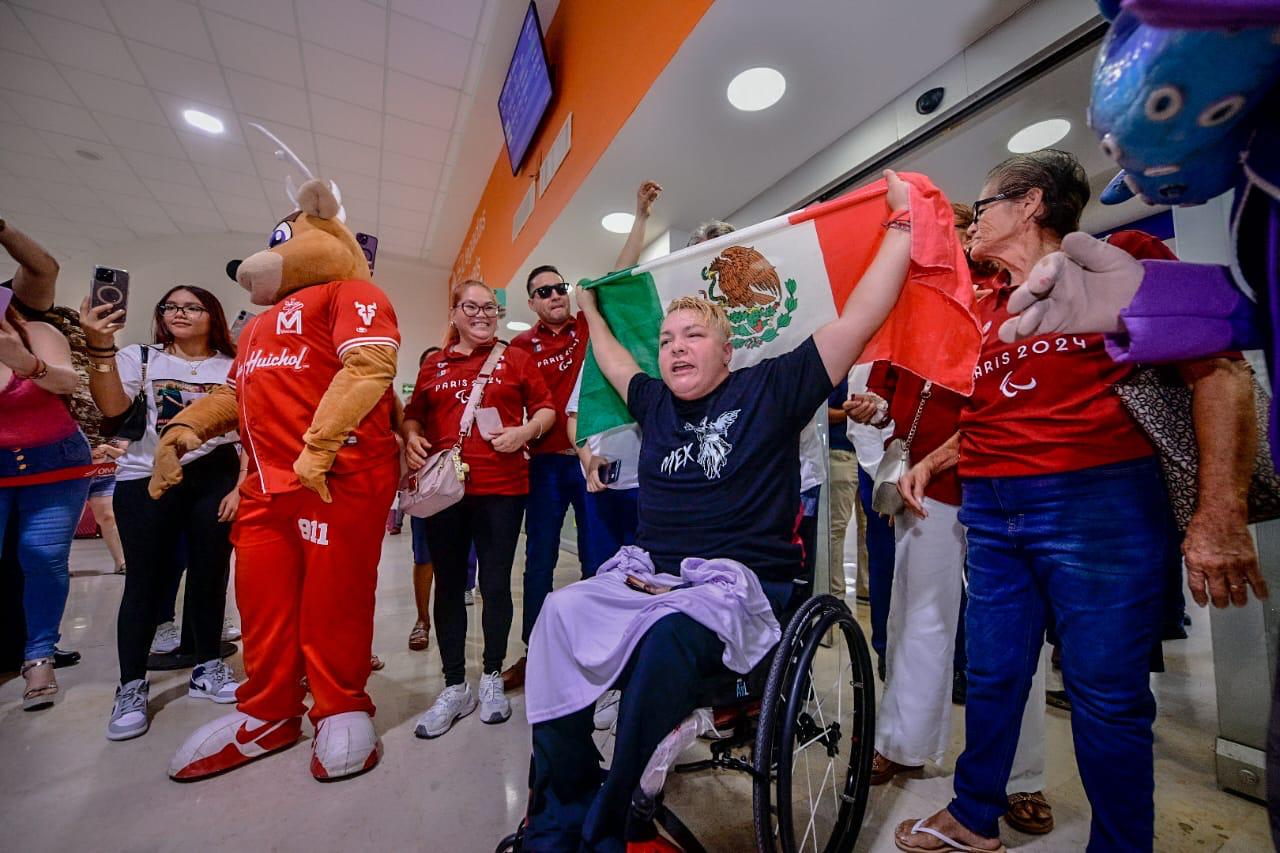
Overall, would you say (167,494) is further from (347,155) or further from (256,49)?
(347,155)

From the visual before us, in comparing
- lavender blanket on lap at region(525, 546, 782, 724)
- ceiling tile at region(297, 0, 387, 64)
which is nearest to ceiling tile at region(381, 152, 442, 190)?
ceiling tile at region(297, 0, 387, 64)

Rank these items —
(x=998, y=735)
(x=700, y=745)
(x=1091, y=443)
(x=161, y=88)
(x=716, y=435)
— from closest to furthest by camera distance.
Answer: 1. (x=1091, y=443)
2. (x=998, y=735)
3. (x=716, y=435)
4. (x=700, y=745)
5. (x=161, y=88)

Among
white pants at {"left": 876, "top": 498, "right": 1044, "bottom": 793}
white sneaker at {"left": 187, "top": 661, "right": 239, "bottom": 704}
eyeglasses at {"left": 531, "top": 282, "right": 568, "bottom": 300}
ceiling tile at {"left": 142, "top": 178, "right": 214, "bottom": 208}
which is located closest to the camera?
white pants at {"left": 876, "top": 498, "right": 1044, "bottom": 793}

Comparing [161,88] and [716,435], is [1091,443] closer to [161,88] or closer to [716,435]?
[716,435]

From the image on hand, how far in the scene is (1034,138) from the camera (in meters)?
2.16

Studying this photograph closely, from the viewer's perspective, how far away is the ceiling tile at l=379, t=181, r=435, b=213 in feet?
18.3

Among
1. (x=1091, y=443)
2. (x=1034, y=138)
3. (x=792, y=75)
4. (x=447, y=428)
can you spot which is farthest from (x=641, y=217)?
(x=1034, y=138)

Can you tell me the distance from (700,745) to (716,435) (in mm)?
1067

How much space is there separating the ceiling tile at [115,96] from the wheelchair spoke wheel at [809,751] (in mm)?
5936

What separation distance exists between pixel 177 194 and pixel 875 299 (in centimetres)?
750

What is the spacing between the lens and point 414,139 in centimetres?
469

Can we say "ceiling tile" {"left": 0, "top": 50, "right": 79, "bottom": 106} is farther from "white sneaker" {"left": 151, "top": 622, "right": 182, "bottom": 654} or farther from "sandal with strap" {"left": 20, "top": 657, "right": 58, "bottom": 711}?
"sandal with strap" {"left": 20, "top": 657, "right": 58, "bottom": 711}

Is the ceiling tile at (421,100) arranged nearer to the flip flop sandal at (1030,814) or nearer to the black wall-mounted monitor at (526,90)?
the black wall-mounted monitor at (526,90)

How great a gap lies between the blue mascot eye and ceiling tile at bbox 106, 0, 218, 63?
15.8ft
